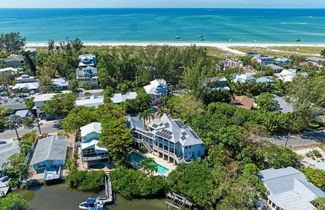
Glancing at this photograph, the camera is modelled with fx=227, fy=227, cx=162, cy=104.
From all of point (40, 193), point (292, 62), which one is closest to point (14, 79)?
point (40, 193)

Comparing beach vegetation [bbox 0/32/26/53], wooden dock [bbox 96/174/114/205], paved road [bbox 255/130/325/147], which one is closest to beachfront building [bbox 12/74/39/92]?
wooden dock [bbox 96/174/114/205]

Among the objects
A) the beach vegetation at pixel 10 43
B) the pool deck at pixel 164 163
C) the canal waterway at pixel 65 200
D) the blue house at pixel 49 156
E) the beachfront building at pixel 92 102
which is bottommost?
the canal waterway at pixel 65 200

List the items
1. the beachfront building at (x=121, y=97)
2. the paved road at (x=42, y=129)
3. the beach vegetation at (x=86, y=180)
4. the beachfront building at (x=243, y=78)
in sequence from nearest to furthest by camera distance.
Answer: the beach vegetation at (x=86, y=180)
the paved road at (x=42, y=129)
the beachfront building at (x=121, y=97)
the beachfront building at (x=243, y=78)

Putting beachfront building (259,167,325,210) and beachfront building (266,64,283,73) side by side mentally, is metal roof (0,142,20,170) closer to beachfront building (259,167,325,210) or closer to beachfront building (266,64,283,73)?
beachfront building (259,167,325,210)

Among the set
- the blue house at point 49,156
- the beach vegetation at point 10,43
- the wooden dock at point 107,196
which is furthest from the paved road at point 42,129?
the beach vegetation at point 10,43

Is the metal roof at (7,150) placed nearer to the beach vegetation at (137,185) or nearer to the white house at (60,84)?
the beach vegetation at (137,185)

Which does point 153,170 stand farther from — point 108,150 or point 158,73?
point 158,73
